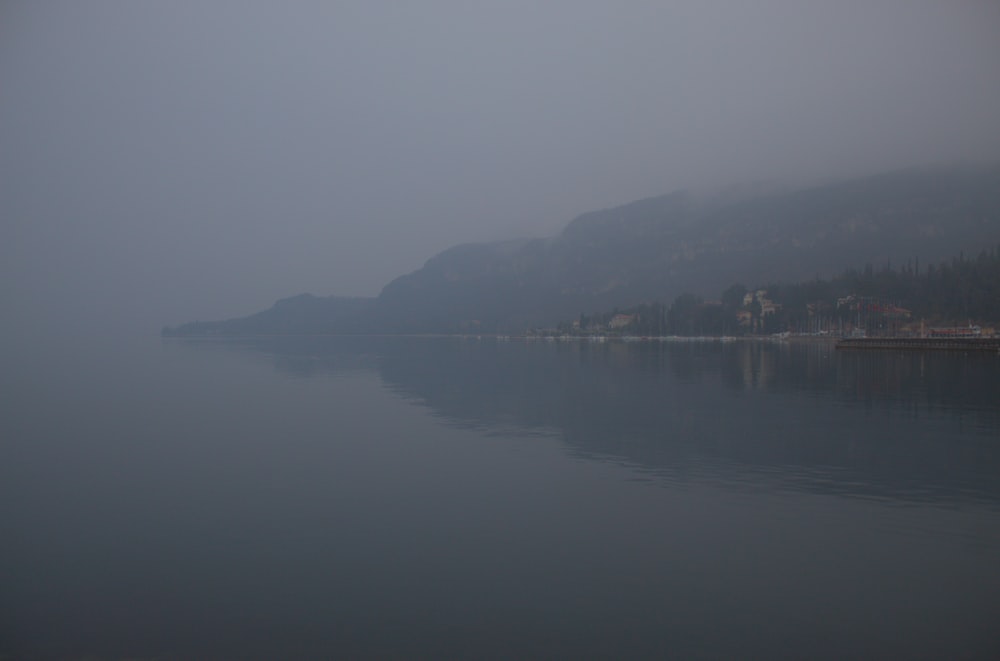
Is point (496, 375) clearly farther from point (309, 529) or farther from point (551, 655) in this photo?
point (551, 655)

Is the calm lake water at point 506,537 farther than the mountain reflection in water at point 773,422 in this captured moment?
No

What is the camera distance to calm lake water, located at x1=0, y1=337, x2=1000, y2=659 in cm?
871

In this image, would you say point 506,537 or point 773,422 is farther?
point 773,422

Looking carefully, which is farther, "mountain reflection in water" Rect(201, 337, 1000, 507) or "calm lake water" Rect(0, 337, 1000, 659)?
"mountain reflection in water" Rect(201, 337, 1000, 507)

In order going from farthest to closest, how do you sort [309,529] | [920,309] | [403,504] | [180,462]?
[920,309] < [180,462] < [403,504] < [309,529]

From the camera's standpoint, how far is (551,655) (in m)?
8.10

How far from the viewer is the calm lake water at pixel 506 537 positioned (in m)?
8.71

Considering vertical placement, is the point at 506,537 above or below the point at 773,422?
below

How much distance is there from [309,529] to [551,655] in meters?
6.66

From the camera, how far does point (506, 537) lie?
12.5 meters

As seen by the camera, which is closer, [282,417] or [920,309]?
[282,417]

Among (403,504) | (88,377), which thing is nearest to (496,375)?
(88,377)

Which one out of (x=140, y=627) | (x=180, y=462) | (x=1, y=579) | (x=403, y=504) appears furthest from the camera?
(x=180, y=462)

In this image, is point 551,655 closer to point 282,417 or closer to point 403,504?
point 403,504
